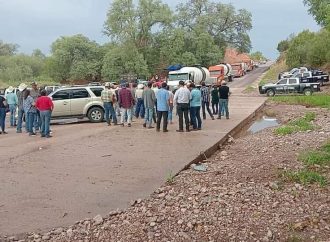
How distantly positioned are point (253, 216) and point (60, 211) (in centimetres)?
286

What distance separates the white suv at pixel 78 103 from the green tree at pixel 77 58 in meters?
47.0

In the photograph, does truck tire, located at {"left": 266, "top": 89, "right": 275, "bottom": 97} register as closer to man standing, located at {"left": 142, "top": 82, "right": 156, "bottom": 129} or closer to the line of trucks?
the line of trucks

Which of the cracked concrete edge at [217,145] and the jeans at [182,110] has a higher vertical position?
the jeans at [182,110]

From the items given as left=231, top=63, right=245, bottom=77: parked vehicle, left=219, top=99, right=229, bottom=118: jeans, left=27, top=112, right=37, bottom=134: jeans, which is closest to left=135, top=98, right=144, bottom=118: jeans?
left=219, top=99, right=229, bottom=118: jeans

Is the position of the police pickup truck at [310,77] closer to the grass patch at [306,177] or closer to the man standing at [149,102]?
the man standing at [149,102]

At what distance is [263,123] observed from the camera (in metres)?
20.9

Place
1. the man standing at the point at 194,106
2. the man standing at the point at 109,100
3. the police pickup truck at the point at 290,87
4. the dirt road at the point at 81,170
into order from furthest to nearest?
the police pickup truck at the point at 290,87, the man standing at the point at 109,100, the man standing at the point at 194,106, the dirt road at the point at 81,170

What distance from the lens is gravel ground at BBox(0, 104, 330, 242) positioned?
18.8 feet

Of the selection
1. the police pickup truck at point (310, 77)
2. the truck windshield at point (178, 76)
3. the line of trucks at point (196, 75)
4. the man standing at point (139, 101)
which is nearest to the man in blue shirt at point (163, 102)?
the man standing at point (139, 101)

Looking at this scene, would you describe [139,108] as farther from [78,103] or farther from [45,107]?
Answer: [45,107]

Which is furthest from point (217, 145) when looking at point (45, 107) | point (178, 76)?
point (178, 76)

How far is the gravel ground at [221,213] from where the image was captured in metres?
5.74

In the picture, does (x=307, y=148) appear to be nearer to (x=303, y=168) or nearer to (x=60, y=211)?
(x=303, y=168)

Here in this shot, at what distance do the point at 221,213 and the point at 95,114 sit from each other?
14158 millimetres
